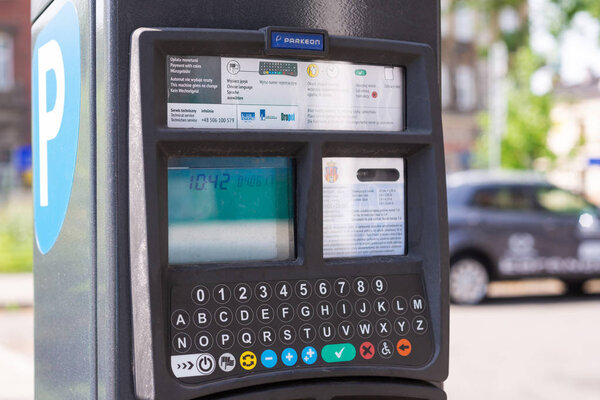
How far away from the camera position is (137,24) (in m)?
1.49

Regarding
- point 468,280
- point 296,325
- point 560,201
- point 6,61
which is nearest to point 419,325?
point 296,325

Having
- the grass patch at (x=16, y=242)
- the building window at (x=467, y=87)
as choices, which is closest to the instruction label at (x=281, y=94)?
the grass patch at (x=16, y=242)

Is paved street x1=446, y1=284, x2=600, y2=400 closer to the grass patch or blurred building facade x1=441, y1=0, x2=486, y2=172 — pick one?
the grass patch

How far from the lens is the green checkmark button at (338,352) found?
1.56 m

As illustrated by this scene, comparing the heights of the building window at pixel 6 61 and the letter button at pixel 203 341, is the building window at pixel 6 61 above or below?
above

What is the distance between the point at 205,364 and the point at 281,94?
20.7 inches

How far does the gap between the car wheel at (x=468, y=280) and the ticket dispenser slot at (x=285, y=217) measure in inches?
334

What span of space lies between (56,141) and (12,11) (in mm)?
25662

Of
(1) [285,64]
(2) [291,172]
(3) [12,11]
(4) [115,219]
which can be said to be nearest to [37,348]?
(4) [115,219]

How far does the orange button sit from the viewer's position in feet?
5.28

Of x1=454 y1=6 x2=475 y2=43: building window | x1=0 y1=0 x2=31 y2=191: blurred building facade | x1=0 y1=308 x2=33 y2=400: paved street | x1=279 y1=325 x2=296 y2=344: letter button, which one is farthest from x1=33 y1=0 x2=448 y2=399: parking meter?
x1=454 y1=6 x2=475 y2=43: building window

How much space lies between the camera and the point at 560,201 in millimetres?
10625

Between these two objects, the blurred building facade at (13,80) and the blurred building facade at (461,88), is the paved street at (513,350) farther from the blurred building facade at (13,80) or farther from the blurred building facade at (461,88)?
the blurred building facade at (461,88)

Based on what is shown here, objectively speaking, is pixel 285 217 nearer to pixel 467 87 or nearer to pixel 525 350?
pixel 525 350
